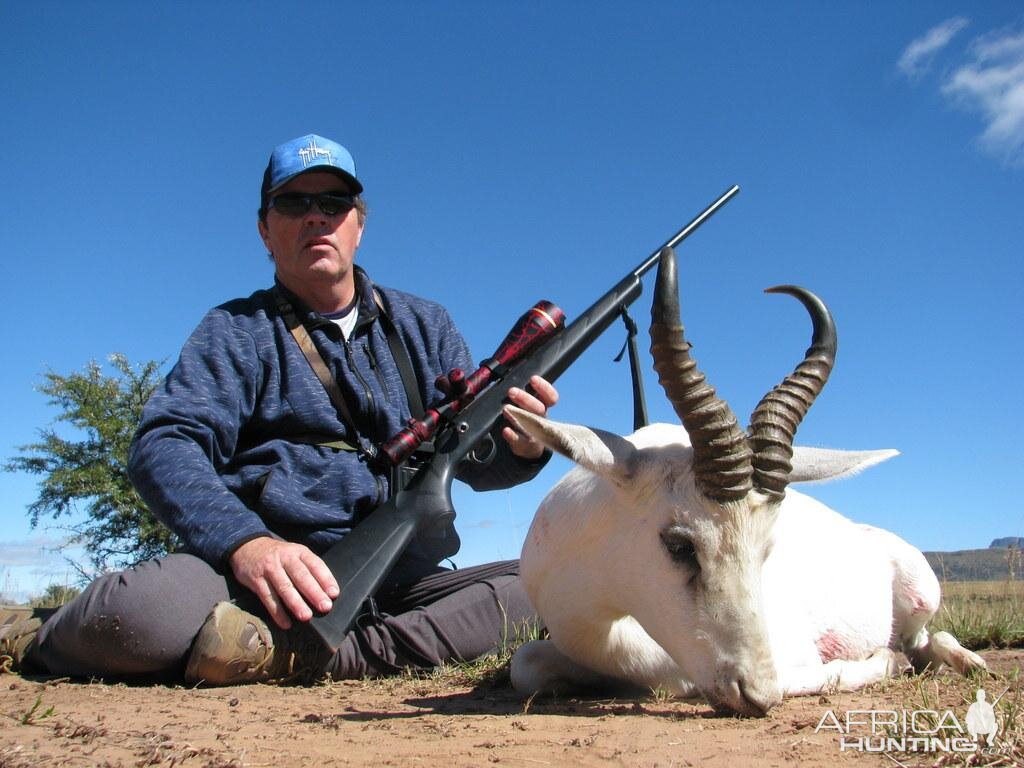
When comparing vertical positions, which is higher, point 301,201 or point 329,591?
point 301,201

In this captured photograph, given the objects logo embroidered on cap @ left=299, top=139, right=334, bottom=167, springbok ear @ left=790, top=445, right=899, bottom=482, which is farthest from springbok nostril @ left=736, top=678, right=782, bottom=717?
logo embroidered on cap @ left=299, top=139, right=334, bottom=167

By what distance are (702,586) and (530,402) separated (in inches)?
60.3

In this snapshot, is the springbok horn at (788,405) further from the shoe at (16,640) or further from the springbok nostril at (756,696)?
the shoe at (16,640)

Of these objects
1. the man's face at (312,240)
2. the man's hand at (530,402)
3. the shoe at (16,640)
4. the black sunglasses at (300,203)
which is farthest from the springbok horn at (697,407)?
the shoe at (16,640)

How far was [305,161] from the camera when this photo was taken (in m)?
5.28

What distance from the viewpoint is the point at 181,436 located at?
4582 millimetres

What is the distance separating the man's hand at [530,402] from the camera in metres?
4.54

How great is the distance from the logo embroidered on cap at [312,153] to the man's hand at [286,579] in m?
2.46

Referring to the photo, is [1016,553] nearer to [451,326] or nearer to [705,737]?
[451,326]

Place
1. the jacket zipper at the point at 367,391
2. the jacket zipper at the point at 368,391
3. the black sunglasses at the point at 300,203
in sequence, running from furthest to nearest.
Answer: the black sunglasses at the point at 300,203 < the jacket zipper at the point at 367,391 < the jacket zipper at the point at 368,391

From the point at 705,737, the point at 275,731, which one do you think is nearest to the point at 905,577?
the point at 705,737

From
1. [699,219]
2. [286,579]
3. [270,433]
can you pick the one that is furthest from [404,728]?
[699,219]

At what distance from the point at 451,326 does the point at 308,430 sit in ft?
4.78

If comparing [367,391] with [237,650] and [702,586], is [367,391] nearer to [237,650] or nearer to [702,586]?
[237,650]
